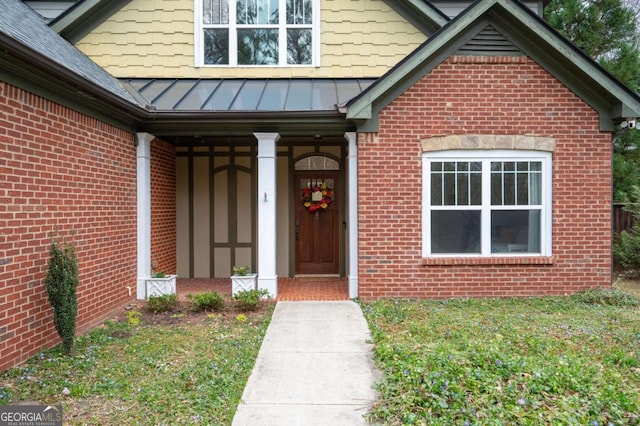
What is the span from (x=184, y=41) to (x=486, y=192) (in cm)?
646

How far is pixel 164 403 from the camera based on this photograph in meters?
3.55

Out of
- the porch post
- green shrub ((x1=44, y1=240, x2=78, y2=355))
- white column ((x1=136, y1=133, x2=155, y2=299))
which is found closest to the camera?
green shrub ((x1=44, y1=240, x2=78, y2=355))

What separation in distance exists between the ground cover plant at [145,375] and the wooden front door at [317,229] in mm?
3499

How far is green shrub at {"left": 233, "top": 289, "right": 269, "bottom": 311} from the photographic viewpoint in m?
6.47

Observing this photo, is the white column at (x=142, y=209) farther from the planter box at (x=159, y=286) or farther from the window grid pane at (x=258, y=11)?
the window grid pane at (x=258, y=11)

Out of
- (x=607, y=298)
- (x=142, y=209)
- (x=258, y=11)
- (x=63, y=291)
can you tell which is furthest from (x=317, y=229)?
(x=63, y=291)

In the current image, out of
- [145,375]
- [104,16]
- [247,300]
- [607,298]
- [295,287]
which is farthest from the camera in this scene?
[104,16]

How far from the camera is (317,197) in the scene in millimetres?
9211

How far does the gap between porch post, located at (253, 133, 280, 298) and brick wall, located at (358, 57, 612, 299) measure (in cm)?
150

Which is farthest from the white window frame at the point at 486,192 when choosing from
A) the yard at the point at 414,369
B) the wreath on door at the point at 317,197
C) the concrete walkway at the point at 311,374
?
the wreath on door at the point at 317,197

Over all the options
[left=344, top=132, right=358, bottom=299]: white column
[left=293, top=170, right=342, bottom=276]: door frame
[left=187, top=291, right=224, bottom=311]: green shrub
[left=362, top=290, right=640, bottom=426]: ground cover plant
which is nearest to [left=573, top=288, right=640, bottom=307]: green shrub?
[left=362, top=290, right=640, bottom=426]: ground cover plant

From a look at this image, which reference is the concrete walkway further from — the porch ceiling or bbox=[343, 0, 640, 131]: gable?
bbox=[343, 0, 640, 131]: gable

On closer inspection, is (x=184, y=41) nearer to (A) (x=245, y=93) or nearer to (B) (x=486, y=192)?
(A) (x=245, y=93)

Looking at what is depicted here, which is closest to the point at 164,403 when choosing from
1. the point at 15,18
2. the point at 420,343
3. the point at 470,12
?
the point at 420,343
